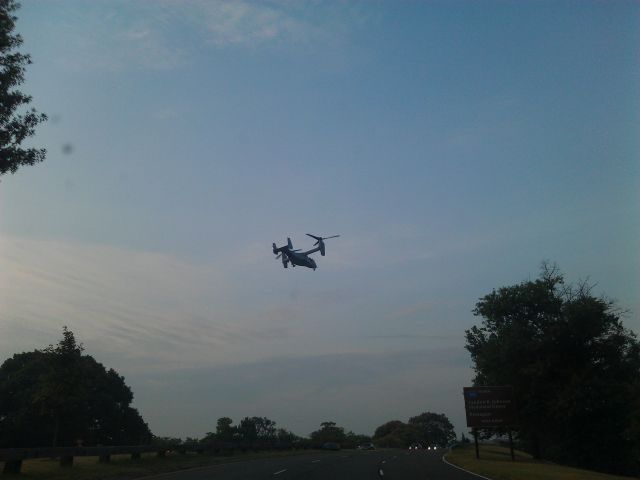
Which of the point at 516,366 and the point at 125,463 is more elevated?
the point at 516,366

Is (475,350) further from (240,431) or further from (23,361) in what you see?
(240,431)

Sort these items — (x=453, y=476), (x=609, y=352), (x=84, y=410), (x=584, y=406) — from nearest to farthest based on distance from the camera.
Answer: (x=453, y=476) < (x=584, y=406) < (x=609, y=352) < (x=84, y=410)

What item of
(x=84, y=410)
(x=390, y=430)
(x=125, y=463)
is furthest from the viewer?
(x=390, y=430)

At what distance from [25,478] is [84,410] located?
4595cm

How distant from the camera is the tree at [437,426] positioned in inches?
6142

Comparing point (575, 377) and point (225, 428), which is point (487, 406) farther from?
point (225, 428)

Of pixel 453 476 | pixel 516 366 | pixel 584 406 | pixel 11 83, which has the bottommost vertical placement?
pixel 453 476

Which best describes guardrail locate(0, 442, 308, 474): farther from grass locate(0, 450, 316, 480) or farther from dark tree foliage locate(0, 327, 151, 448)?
dark tree foliage locate(0, 327, 151, 448)

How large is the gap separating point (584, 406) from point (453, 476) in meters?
23.5

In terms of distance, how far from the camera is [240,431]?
4309 inches

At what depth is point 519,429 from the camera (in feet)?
161

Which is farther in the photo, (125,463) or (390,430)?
(390,430)

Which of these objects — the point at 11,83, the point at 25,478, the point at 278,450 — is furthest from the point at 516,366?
the point at 11,83

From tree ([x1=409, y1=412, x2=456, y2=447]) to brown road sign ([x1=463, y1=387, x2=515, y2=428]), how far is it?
117 meters
